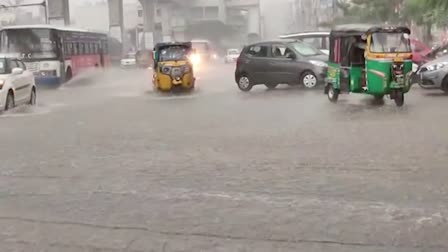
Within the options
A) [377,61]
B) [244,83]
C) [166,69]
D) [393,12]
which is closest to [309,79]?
[244,83]

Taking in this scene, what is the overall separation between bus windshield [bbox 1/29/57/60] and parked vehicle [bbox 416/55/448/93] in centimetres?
1464

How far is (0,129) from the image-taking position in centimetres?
1391

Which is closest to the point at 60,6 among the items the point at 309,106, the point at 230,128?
the point at 309,106

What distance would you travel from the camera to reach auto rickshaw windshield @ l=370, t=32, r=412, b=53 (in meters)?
15.5

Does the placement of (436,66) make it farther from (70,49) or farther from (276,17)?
(276,17)

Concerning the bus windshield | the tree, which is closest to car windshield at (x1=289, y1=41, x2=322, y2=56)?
the bus windshield

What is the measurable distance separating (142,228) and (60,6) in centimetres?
4327

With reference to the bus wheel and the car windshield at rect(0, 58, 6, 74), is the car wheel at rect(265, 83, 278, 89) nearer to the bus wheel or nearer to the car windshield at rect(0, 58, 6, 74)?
the car windshield at rect(0, 58, 6, 74)

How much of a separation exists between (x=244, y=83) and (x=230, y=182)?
50.3ft

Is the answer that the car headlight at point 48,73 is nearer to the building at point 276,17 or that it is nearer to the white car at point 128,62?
the white car at point 128,62

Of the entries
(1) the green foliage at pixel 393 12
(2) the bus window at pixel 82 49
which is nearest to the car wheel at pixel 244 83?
(1) the green foliage at pixel 393 12

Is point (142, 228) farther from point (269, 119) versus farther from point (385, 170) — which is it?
point (269, 119)

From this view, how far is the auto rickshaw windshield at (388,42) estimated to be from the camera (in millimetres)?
15461

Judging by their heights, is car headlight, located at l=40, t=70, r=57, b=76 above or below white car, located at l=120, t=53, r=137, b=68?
above
